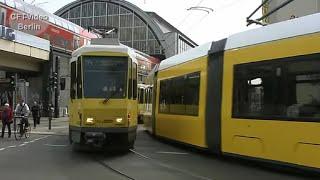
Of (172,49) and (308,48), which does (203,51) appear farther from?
(172,49)

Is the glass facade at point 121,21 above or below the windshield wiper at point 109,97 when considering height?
above

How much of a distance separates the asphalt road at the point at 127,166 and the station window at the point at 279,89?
56.0 inches

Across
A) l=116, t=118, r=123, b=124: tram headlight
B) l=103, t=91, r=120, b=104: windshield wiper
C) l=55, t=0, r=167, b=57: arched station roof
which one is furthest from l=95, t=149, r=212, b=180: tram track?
l=55, t=0, r=167, b=57: arched station roof

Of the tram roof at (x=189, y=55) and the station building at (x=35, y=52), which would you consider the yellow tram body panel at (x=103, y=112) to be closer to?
the tram roof at (x=189, y=55)

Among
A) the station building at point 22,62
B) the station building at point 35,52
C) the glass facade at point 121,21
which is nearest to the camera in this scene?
the station building at point 22,62

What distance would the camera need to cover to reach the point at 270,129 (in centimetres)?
1328

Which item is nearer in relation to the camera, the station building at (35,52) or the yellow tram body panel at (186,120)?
the yellow tram body panel at (186,120)

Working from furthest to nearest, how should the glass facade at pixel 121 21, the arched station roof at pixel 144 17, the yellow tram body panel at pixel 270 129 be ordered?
the glass facade at pixel 121 21, the arched station roof at pixel 144 17, the yellow tram body panel at pixel 270 129

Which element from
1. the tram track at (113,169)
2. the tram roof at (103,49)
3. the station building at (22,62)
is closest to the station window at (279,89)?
the tram track at (113,169)

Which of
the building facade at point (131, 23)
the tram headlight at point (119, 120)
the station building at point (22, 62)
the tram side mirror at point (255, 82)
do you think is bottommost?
the tram headlight at point (119, 120)

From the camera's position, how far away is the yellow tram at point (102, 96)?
677 inches

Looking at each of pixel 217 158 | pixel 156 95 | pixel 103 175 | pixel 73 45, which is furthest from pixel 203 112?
pixel 73 45

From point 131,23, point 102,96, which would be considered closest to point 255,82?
point 102,96

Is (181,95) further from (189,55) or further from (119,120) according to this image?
(119,120)
